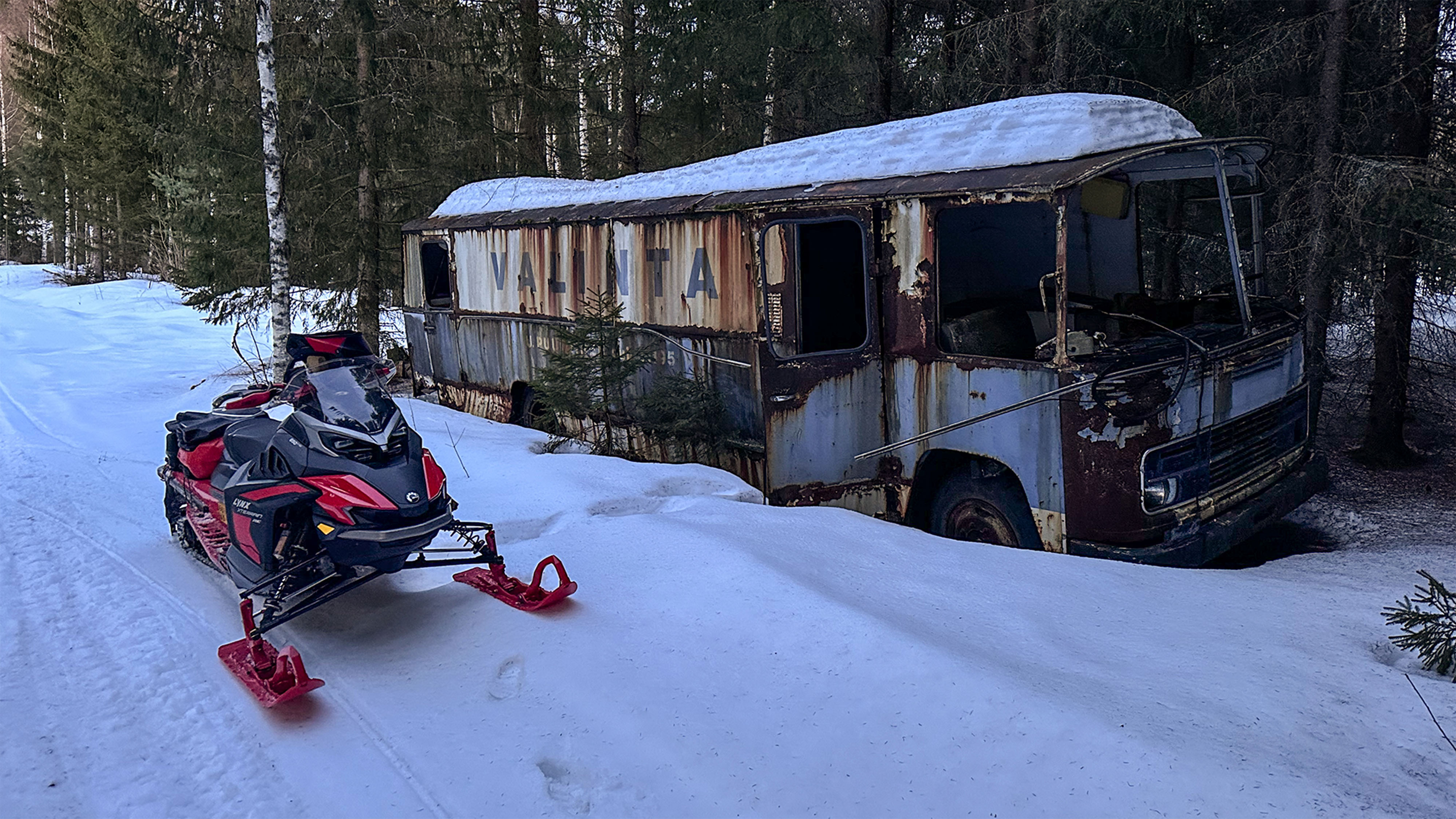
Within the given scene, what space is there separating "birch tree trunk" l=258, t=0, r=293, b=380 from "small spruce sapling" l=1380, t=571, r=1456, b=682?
35.9 feet

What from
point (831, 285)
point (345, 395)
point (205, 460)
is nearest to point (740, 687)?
point (345, 395)

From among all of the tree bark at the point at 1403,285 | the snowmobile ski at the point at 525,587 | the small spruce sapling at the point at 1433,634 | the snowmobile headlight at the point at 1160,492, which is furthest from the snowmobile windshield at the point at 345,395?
the tree bark at the point at 1403,285

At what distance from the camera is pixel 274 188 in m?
11.7

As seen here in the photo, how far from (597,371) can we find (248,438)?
3723mm

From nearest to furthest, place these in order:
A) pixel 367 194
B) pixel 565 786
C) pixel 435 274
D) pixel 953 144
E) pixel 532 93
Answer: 1. pixel 565 786
2. pixel 953 144
3. pixel 435 274
4. pixel 367 194
5. pixel 532 93

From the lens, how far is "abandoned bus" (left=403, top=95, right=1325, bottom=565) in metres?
5.43

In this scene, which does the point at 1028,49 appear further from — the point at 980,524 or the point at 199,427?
the point at 199,427

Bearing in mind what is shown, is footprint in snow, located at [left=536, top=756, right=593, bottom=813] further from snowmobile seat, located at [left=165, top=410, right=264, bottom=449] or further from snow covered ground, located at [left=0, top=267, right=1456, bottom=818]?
snowmobile seat, located at [left=165, top=410, right=264, bottom=449]

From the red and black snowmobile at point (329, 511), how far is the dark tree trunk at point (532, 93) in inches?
503

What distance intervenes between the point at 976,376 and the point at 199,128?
13.7 metres

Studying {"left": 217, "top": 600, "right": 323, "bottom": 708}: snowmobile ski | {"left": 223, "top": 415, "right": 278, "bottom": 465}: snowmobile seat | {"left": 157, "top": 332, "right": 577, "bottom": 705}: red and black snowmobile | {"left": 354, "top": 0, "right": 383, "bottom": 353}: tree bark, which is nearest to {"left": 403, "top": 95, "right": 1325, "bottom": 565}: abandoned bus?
{"left": 157, "top": 332, "right": 577, "bottom": 705}: red and black snowmobile

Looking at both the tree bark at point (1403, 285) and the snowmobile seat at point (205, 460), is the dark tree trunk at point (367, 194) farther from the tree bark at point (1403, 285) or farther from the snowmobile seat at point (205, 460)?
the tree bark at point (1403, 285)

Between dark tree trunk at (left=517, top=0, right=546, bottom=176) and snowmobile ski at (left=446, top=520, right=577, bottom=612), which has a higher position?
dark tree trunk at (left=517, top=0, right=546, bottom=176)

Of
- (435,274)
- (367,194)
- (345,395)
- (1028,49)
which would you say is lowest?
(345,395)
